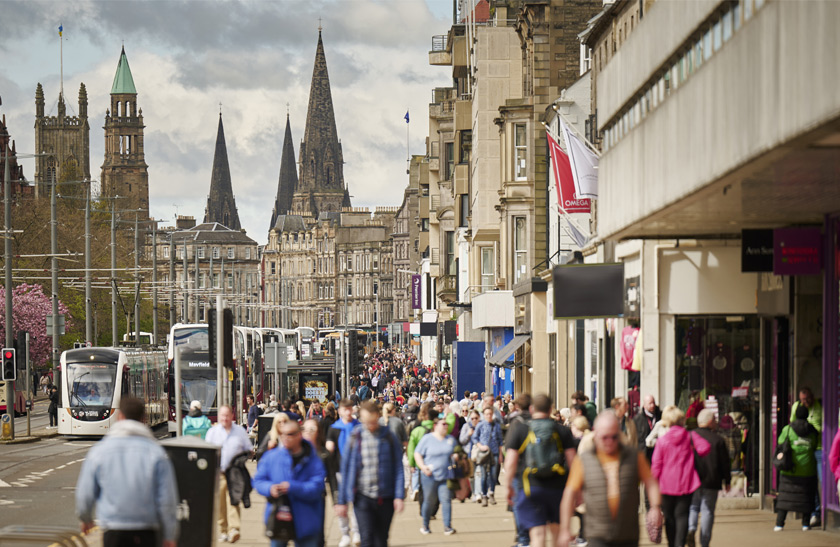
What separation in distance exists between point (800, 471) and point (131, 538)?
32.2 feet

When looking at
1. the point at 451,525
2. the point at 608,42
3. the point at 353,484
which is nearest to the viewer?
the point at 353,484

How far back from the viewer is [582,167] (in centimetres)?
2834

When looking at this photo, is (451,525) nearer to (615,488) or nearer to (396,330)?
(615,488)

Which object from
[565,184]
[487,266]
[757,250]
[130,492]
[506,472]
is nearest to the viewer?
[130,492]

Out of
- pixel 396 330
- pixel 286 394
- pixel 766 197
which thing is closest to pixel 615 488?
pixel 766 197

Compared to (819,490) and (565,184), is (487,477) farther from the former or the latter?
(565,184)

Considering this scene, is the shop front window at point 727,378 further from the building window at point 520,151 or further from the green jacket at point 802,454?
the building window at point 520,151

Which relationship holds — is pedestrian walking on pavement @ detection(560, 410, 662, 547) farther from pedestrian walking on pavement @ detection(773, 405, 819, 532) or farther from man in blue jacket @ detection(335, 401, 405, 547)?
pedestrian walking on pavement @ detection(773, 405, 819, 532)

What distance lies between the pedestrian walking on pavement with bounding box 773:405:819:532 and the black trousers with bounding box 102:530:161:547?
31.4 ft

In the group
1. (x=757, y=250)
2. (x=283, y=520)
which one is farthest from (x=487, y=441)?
(x=283, y=520)

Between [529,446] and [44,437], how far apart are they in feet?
112

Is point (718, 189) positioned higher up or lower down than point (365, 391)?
higher up

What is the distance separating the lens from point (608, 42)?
3156cm

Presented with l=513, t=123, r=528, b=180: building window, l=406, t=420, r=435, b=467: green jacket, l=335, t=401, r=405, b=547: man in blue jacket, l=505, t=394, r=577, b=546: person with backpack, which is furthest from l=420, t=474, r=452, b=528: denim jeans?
l=513, t=123, r=528, b=180: building window
